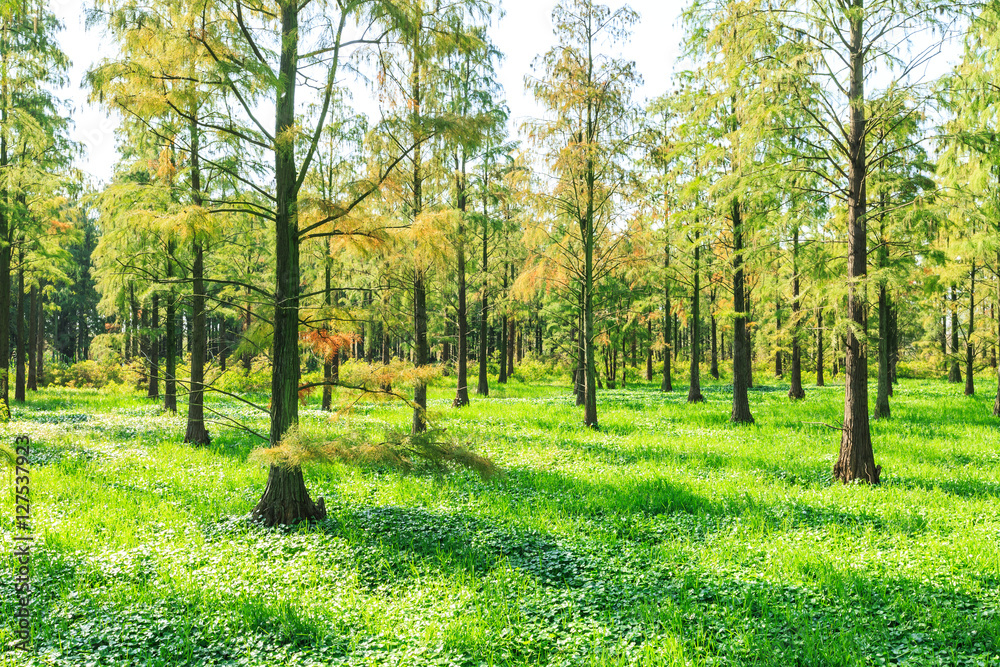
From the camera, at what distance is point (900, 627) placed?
4309mm

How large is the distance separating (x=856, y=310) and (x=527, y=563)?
700 cm

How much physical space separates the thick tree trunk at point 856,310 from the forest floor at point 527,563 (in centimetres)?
52

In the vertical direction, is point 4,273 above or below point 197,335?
above

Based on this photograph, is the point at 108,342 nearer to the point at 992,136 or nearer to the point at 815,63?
the point at 815,63

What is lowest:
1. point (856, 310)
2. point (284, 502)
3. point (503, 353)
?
point (284, 502)

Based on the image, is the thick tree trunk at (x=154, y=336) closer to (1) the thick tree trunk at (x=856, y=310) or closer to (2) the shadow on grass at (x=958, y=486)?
(1) the thick tree trunk at (x=856, y=310)

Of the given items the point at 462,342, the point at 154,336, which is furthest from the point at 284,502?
the point at 154,336

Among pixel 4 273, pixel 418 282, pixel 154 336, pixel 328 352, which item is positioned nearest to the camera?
pixel 328 352

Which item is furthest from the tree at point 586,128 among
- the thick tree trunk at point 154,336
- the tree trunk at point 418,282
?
the thick tree trunk at point 154,336

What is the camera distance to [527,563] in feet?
18.5

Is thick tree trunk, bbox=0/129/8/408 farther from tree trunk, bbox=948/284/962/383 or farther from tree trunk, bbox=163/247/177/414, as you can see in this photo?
tree trunk, bbox=948/284/962/383

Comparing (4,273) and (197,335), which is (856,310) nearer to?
(197,335)

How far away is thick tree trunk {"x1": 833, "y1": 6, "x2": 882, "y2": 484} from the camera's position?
27.8ft

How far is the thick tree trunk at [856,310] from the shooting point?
848 cm
